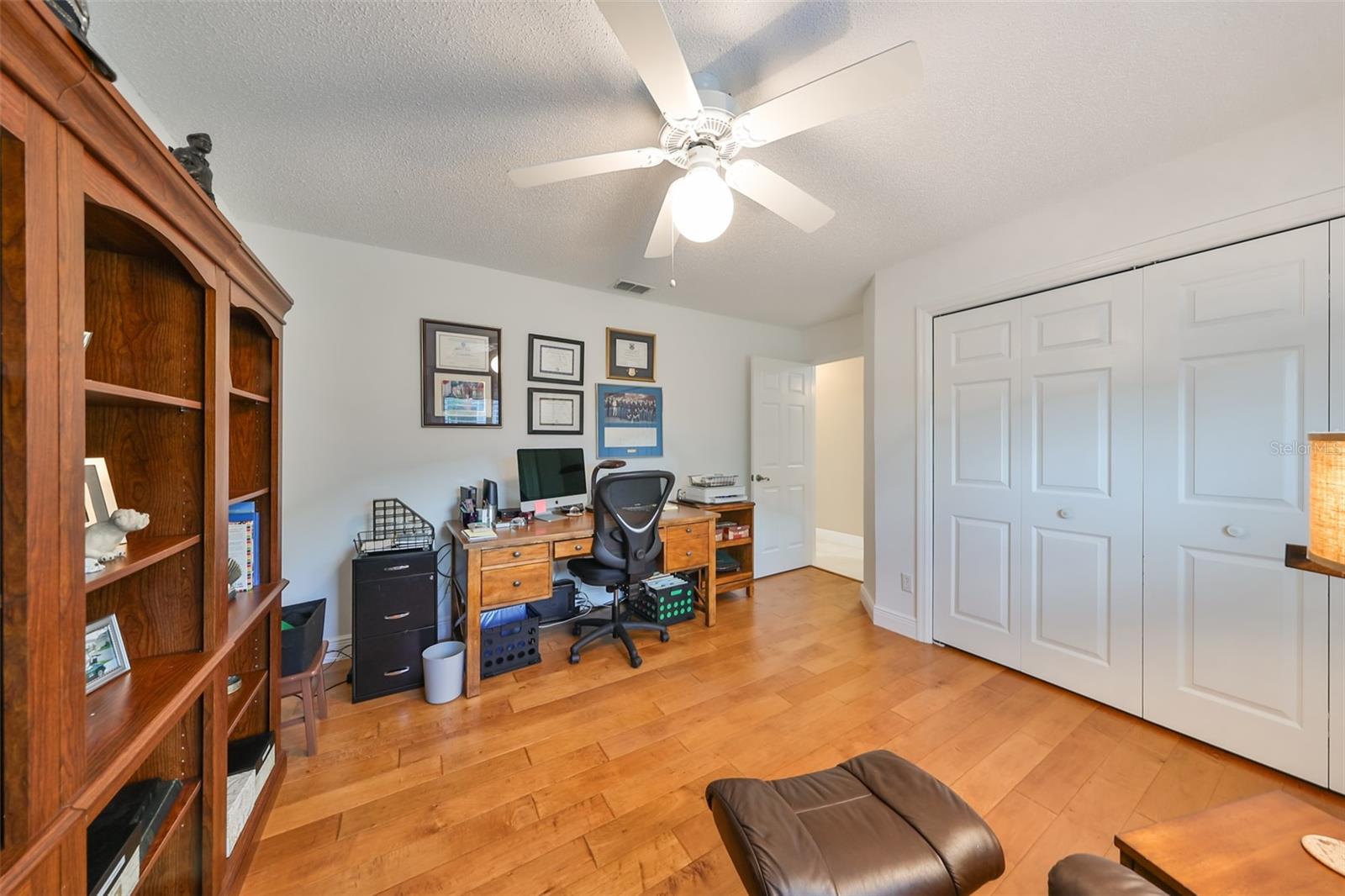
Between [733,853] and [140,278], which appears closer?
[733,853]

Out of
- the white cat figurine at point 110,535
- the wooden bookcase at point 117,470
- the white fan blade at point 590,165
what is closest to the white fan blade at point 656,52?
the white fan blade at point 590,165

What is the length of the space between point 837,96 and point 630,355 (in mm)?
2449

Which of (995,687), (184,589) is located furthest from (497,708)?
(995,687)

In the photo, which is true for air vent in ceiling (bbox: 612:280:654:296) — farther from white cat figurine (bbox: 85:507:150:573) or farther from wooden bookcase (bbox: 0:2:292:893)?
white cat figurine (bbox: 85:507:150:573)

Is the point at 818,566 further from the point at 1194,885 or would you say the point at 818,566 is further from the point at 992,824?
the point at 1194,885

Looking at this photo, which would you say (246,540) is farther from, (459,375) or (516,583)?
(459,375)

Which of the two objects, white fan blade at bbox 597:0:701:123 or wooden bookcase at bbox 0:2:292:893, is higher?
white fan blade at bbox 597:0:701:123

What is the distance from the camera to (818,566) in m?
4.28

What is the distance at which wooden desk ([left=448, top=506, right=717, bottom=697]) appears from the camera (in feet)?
7.05

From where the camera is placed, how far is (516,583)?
7.38ft

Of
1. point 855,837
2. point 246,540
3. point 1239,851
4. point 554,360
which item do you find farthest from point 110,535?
point 554,360

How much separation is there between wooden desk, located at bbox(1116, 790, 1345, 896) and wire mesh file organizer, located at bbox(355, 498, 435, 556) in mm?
2618

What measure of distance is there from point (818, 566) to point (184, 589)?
4236mm

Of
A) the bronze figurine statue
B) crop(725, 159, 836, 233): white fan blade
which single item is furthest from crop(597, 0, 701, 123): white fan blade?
the bronze figurine statue
